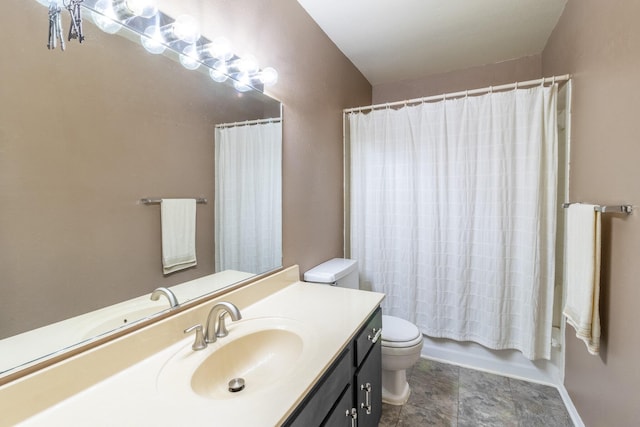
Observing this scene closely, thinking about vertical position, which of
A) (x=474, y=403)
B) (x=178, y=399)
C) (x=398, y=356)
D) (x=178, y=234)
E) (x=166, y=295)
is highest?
(x=178, y=234)

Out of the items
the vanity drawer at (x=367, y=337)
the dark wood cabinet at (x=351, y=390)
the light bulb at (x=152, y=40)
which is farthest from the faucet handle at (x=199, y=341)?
the light bulb at (x=152, y=40)

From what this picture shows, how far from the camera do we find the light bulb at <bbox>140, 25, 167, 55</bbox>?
1.00m

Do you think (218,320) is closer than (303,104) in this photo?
Yes

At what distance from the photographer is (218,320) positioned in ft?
3.58

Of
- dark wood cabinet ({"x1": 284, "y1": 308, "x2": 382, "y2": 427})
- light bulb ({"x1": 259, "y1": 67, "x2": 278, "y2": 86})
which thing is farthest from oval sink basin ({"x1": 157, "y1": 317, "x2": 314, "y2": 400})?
light bulb ({"x1": 259, "y1": 67, "x2": 278, "y2": 86})

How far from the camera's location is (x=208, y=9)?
122cm

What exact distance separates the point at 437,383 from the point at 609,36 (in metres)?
2.15

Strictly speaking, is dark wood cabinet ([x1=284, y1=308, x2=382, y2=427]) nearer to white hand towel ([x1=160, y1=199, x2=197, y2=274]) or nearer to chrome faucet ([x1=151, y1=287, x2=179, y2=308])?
chrome faucet ([x1=151, y1=287, x2=179, y2=308])

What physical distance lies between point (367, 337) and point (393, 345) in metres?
0.54

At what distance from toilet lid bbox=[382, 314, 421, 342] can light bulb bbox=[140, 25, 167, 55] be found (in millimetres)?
1817

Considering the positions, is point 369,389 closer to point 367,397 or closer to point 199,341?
point 367,397

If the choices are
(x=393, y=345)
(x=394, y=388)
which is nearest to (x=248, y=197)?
(x=393, y=345)

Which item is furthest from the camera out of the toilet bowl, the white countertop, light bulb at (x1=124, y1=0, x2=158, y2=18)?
the toilet bowl

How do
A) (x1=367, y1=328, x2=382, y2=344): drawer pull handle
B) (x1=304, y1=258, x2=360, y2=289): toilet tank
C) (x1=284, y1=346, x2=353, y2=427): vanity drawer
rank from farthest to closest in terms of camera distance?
(x1=304, y1=258, x2=360, y2=289): toilet tank < (x1=367, y1=328, x2=382, y2=344): drawer pull handle < (x1=284, y1=346, x2=353, y2=427): vanity drawer
